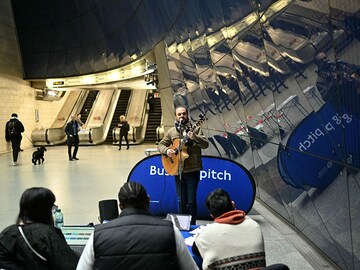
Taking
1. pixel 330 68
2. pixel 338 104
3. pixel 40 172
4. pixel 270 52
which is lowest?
pixel 40 172

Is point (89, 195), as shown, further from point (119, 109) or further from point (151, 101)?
point (119, 109)

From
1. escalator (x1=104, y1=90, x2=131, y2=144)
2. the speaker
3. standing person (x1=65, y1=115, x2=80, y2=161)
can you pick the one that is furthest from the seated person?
escalator (x1=104, y1=90, x2=131, y2=144)

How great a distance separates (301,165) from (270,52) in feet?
5.35

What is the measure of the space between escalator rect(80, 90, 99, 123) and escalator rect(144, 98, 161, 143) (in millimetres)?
4346

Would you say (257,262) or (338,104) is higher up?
(338,104)

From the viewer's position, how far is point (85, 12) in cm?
2206

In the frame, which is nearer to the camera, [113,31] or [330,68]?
[330,68]

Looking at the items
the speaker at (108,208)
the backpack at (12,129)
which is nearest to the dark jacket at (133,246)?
the speaker at (108,208)

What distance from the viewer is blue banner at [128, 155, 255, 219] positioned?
5.96m

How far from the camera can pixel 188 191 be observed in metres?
5.15

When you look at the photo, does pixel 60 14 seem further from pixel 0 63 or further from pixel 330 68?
pixel 330 68

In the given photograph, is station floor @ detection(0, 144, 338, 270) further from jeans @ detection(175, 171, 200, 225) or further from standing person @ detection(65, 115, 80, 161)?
jeans @ detection(175, 171, 200, 225)

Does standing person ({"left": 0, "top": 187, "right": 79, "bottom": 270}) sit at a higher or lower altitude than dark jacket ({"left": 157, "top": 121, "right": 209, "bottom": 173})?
lower

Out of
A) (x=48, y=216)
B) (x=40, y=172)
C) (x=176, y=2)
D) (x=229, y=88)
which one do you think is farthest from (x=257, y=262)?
(x=176, y=2)
